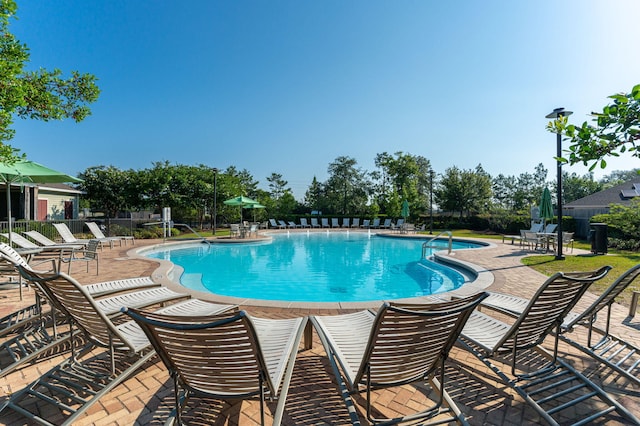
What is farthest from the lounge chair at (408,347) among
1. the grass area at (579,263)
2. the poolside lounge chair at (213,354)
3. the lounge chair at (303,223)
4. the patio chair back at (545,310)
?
the lounge chair at (303,223)

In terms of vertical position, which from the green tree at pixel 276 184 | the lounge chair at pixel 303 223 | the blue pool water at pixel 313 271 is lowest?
the blue pool water at pixel 313 271

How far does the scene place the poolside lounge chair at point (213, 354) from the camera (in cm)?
155

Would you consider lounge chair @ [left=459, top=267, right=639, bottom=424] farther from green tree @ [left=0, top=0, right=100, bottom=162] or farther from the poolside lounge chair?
green tree @ [left=0, top=0, right=100, bottom=162]

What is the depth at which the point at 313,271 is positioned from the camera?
34.3 feet

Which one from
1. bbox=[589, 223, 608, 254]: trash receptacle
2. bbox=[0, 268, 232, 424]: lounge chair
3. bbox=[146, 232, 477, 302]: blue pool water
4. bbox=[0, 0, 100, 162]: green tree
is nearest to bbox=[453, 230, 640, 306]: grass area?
bbox=[589, 223, 608, 254]: trash receptacle

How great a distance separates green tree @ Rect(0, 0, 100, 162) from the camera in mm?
5219

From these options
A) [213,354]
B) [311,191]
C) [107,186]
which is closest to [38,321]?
[213,354]

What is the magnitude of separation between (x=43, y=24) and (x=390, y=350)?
44.5 ft

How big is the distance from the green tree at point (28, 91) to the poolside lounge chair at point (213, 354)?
617 centimetres

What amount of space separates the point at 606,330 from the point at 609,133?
252 centimetres

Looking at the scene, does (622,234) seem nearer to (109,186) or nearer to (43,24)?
(43,24)

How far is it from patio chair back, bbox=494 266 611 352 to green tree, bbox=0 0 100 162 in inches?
311

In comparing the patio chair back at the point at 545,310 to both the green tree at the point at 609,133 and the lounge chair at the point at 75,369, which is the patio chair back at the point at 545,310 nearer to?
the green tree at the point at 609,133

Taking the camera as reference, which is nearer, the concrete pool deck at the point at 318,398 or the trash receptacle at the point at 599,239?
the concrete pool deck at the point at 318,398
